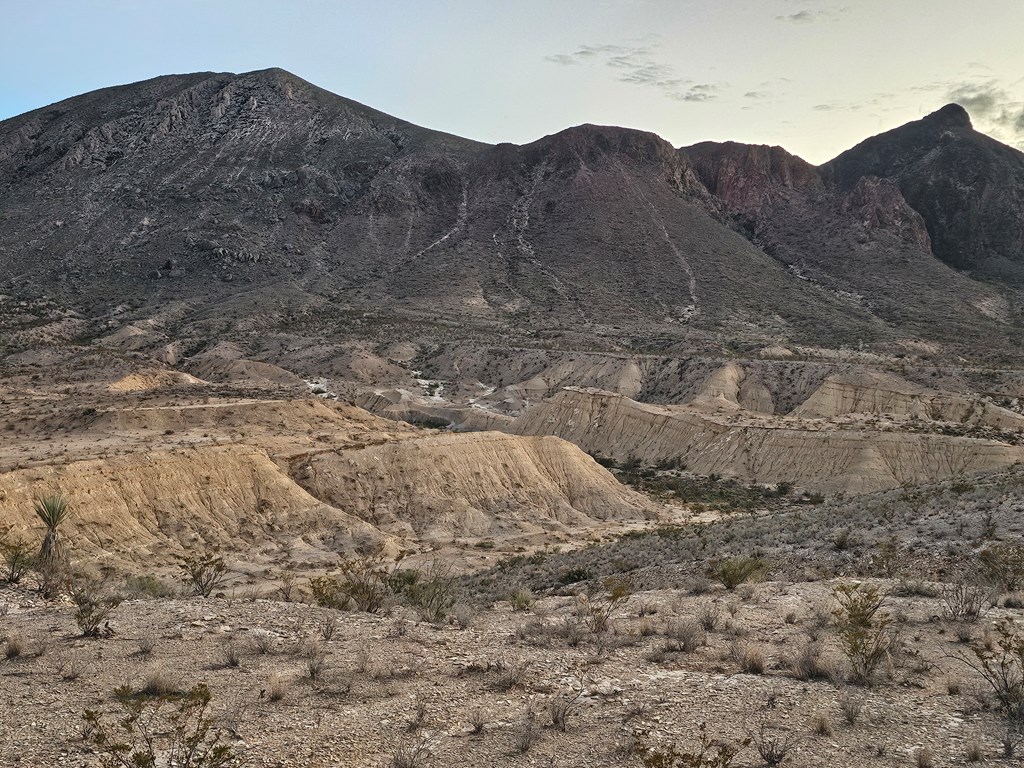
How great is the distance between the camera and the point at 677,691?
9000 millimetres

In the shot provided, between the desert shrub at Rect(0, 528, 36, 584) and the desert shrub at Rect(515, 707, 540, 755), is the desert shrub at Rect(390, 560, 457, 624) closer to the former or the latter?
the desert shrub at Rect(515, 707, 540, 755)

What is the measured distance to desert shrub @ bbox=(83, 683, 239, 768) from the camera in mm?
6816

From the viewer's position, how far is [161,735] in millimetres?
7629

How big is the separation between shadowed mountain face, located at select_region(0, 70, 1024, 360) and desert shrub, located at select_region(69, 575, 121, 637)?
77727 mm

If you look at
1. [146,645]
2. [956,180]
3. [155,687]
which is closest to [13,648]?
[146,645]

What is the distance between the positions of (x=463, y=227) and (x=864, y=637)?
126735 millimetres

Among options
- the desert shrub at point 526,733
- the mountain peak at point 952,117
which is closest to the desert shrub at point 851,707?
the desert shrub at point 526,733

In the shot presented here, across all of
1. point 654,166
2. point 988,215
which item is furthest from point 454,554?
point 988,215

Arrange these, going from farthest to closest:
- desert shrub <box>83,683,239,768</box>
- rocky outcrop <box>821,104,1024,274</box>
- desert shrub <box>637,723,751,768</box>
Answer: rocky outcrop <box>821,104,1024,274</box> → desert shrub <box>83,683,239,768</box> → desert shrub <box>637,723,751,768</box>

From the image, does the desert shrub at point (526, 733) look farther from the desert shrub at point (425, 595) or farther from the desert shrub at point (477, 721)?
the desert shrub at point (425, 595)

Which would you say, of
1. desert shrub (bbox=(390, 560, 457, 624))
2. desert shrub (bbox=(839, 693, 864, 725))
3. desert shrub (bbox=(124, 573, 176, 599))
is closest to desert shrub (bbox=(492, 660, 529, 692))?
desert shrub (bbox=(390, 560, 457, 624))

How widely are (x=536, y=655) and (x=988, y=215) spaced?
172056 mm

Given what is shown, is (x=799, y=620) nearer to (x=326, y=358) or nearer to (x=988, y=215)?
(x=326, y=358)

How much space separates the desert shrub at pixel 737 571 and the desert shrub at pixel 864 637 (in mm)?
2770
